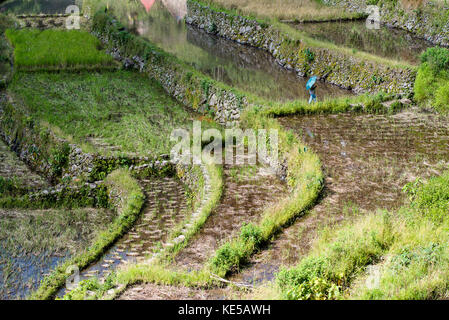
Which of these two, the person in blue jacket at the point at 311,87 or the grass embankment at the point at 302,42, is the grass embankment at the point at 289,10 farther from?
the person in blue jacket at the point at 311,87

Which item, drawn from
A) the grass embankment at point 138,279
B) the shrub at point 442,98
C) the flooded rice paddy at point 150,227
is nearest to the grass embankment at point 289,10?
the shrub at point 442,98

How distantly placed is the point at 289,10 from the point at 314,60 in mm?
6904

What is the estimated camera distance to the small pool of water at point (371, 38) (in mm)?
18672

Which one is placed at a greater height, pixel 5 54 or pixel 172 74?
pixel 5 54

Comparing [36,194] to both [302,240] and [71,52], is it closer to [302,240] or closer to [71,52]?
[302,240]

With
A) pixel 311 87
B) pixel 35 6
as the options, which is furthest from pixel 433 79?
pixel 35 6

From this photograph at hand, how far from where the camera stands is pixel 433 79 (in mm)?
14141

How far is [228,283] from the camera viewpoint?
6.92 metres

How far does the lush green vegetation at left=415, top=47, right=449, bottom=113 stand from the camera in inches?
546

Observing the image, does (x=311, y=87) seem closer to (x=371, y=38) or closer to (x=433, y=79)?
(x=433, y=79)

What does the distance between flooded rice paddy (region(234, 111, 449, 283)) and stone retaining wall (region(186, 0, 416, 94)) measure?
6.39 feet

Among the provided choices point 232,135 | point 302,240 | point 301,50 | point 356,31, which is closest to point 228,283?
point 302,240

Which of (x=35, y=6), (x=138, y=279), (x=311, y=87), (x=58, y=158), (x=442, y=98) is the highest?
(x=35, y=6)

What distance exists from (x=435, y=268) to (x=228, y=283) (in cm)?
246
